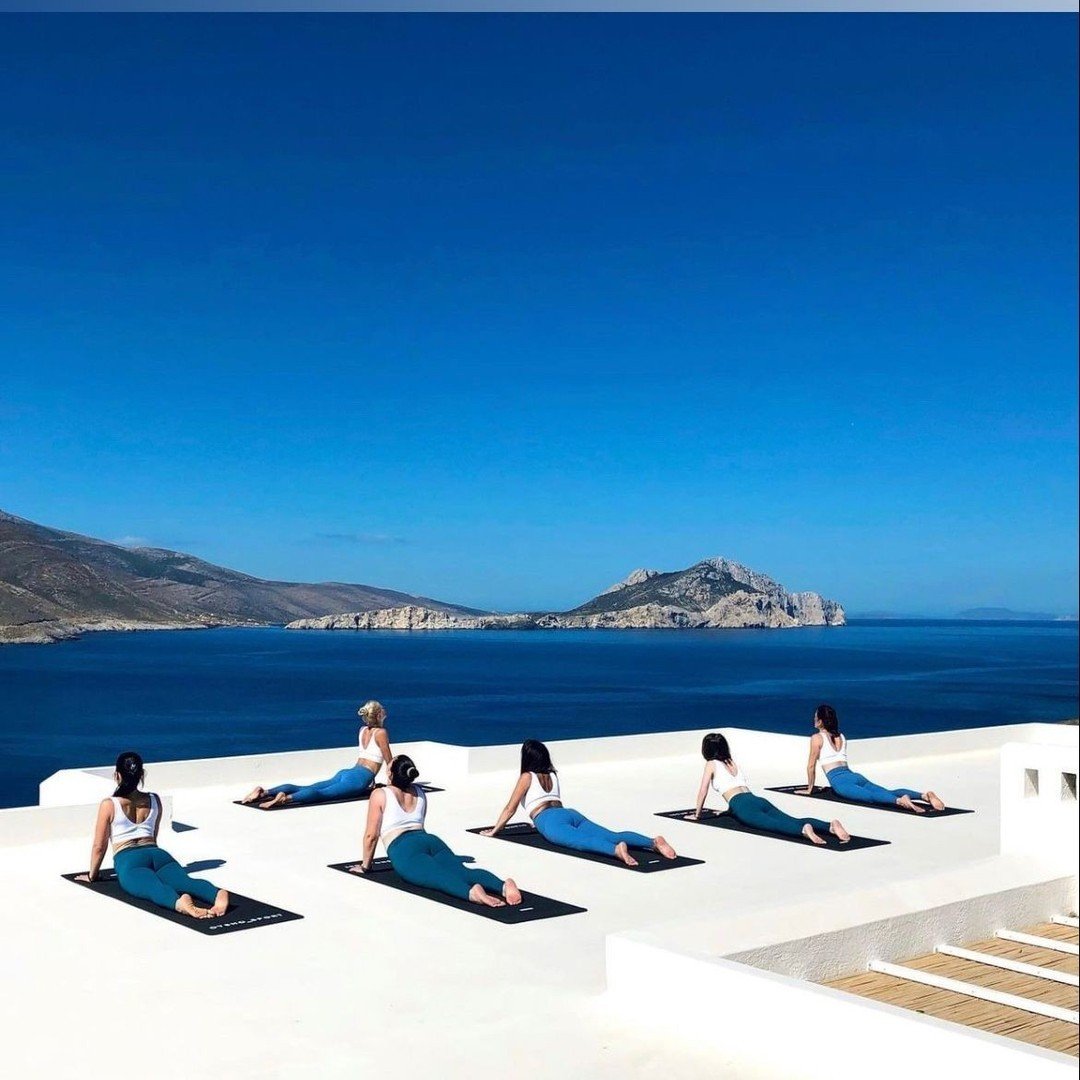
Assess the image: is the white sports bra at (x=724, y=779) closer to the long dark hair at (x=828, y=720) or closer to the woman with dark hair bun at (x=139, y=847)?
the long dark hair at (x=828, y=720)

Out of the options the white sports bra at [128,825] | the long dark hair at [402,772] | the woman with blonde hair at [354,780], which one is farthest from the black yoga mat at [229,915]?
the woman with blonde hair at [354,780]

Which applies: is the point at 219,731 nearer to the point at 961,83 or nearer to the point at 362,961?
the point at 362,961

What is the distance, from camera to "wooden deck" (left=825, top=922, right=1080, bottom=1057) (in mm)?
5195

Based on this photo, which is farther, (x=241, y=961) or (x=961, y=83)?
(x=961, y=83)

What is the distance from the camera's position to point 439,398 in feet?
333

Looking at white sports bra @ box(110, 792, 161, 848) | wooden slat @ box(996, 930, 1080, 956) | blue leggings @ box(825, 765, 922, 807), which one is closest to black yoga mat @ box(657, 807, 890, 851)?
blue leggings @ box(825, 765, 922, 807)

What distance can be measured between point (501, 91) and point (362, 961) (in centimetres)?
7172

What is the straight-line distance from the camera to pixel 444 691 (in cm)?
7125

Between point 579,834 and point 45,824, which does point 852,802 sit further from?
point 45,824

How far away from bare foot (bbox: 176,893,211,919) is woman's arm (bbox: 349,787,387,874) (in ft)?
3.39

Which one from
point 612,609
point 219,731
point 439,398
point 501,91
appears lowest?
point 219,731

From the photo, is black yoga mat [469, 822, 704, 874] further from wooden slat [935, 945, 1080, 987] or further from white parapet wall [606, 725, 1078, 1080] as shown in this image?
wooden slat [935, 945, 1080, 987]

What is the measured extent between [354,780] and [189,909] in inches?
144

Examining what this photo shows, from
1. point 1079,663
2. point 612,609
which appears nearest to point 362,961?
point 1079,663
